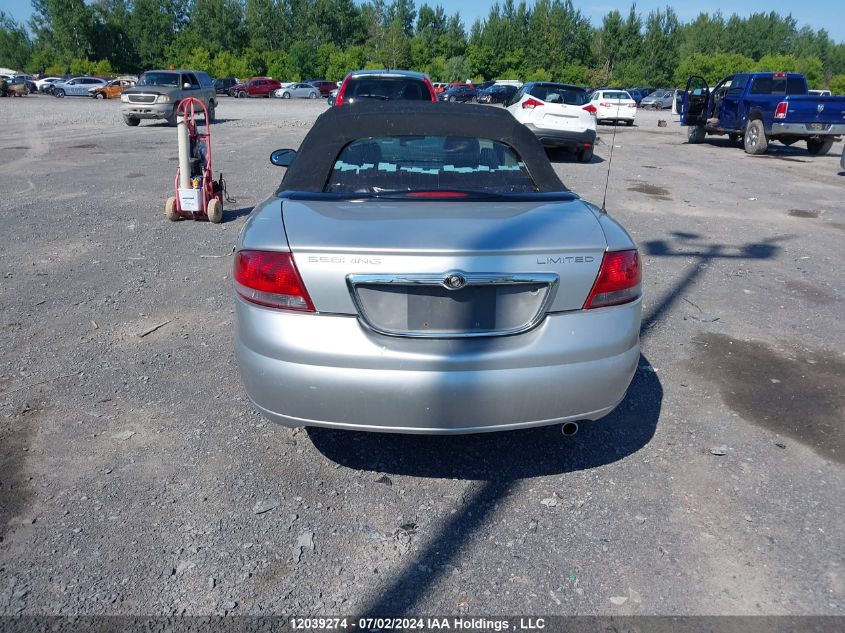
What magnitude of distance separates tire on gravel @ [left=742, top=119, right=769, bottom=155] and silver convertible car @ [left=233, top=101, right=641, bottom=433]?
58.0 ft

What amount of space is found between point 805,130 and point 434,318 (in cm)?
1781

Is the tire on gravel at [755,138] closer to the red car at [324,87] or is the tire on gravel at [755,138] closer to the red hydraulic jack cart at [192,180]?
the red hydraulic jack cart at [192,180]

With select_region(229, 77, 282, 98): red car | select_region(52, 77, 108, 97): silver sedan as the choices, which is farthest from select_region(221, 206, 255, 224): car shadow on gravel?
select_region(229, 77, 282, 98): red car

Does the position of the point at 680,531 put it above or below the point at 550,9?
below

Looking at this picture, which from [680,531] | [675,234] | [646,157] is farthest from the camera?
[646,157]

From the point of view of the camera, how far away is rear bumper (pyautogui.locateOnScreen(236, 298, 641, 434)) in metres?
2.77

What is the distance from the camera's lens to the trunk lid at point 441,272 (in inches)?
108

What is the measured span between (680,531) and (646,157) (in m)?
16.2

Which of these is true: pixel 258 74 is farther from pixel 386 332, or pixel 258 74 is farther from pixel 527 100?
pixel 386 332

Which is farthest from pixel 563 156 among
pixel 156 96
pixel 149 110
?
pixel 149 110

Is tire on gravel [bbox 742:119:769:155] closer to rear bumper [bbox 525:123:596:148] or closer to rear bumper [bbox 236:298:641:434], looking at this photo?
rear bumper [bbox 525:123:596:148]

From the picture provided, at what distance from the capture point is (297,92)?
197 feet

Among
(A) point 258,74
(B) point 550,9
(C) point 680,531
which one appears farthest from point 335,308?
(B) point 550,9

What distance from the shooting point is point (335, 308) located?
279 cm
